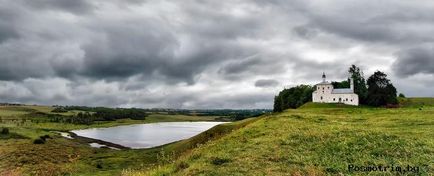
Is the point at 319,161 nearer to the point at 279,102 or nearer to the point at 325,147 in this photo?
the point at 325,147

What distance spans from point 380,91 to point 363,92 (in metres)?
11.6

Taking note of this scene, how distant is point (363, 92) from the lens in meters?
113

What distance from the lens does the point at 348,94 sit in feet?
369

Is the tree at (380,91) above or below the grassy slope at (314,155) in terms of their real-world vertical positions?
above

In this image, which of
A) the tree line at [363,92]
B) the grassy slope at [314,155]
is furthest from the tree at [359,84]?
the grassy slope at [314,155]

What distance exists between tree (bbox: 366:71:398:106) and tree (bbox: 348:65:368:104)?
386 cm

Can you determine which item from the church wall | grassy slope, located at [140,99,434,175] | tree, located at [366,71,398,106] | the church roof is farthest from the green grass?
grassy slope, located at [140,99,434,175]

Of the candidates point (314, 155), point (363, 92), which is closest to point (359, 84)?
point (363, 92)

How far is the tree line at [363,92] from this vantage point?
334ft

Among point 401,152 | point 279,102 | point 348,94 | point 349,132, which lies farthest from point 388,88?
point 401,152

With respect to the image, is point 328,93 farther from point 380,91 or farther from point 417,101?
point 417,101

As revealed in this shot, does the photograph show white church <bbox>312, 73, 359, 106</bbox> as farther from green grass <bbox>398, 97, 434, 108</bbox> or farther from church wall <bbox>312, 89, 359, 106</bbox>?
green grass <bbox>398, 97, 434, 108</bbox>

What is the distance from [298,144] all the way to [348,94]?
95.2m

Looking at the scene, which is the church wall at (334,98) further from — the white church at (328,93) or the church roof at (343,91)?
the church roof at (343,91)
